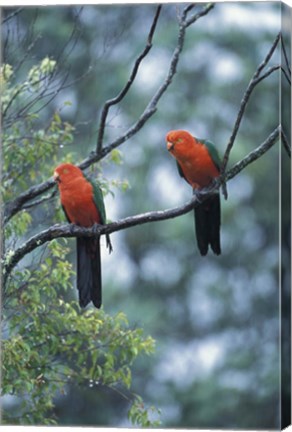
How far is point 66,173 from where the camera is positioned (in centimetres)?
568

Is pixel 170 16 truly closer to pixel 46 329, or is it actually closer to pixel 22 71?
pixel 22 71

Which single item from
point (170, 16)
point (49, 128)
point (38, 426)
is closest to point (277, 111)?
point (170, 16)

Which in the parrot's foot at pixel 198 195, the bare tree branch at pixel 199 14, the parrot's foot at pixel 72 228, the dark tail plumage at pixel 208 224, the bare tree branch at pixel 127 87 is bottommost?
the dark tail plumage at pixel 208 224

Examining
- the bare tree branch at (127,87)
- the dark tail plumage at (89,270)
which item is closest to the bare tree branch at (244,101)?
the bare tree branch at (127,87)

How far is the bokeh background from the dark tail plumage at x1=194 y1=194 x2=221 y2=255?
4 cm

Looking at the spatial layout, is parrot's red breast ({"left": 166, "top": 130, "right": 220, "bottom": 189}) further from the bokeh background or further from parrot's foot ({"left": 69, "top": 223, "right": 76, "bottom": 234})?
parrot's foot ({"left": 69, "top": 223, "right": 76, "bottom": 234})

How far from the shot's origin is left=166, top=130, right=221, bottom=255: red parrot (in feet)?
17.8

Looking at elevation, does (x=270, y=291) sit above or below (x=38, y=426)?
above

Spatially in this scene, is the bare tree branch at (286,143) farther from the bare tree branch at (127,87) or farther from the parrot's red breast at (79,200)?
the parrot's red breast at (79,200)

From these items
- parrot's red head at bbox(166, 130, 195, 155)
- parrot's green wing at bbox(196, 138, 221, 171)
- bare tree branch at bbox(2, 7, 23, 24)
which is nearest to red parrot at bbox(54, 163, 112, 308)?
parrot's red head at bbox(166, 130, 195, 155)

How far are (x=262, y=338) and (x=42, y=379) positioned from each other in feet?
4.14

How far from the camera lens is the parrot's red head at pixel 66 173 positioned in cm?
566

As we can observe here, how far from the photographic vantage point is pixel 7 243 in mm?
5773

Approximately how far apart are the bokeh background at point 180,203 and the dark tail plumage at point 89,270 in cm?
5
